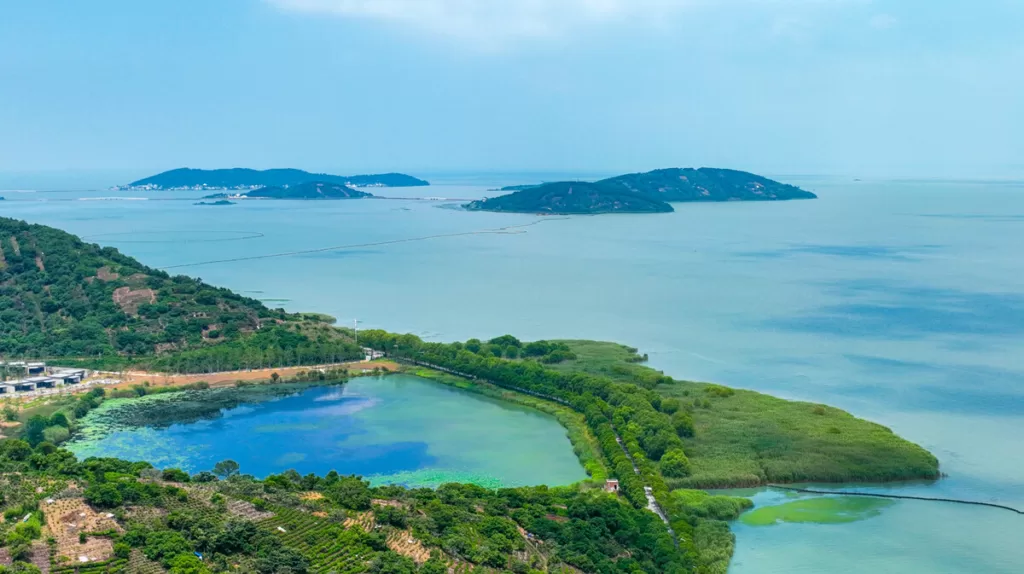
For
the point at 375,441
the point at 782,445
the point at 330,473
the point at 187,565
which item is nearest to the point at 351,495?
the point at 330,473

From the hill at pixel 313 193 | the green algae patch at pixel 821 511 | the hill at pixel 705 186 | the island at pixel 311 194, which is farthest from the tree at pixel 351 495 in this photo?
the hill at pixel 313 193

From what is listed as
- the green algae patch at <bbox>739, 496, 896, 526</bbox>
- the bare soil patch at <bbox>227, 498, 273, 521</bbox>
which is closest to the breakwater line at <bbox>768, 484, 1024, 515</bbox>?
the green algae patch at <bbox>739, 496, 896, 526</bbox>

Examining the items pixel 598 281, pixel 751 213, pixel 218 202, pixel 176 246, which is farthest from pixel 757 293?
pixel 218 202

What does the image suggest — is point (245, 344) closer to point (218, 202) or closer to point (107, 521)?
point (107, 521)

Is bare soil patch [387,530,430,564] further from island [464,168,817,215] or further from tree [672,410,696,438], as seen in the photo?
island [464,168,817,215]

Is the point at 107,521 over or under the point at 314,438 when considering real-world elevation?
over

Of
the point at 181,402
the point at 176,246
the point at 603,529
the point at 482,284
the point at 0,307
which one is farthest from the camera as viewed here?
the point at 176,246

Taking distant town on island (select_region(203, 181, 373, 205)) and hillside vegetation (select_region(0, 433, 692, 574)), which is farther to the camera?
distant town on island (select_region(203, 181, 373, 205))
